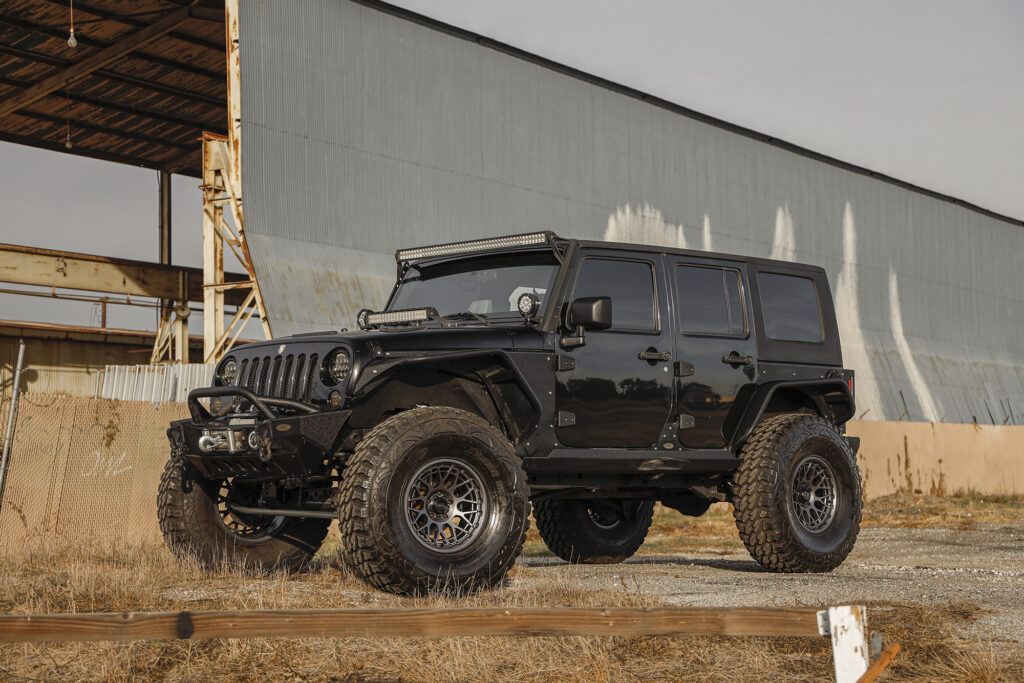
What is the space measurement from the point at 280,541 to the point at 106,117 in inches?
1073

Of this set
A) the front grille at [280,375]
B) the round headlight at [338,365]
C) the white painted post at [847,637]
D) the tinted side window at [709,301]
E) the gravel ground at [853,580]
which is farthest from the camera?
the tinted side window at [709,301]

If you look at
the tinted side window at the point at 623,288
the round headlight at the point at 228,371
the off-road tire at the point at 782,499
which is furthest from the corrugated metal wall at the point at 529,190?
the off-road tire at the point at 782,499

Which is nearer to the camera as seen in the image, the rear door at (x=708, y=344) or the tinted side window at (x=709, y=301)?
the rear door at (x=708, y=344)

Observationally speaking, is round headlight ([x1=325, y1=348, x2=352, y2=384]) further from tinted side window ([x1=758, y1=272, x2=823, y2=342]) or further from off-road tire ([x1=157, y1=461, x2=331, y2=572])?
tinted side window ([x1=758, y1=272, x2=823, y2=342])

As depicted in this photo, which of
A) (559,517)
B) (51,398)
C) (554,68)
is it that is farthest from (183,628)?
(554,68)

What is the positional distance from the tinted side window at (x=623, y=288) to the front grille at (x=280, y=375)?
6.79 feet

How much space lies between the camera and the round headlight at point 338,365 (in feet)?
24.5

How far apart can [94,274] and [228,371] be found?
23819 millimetres

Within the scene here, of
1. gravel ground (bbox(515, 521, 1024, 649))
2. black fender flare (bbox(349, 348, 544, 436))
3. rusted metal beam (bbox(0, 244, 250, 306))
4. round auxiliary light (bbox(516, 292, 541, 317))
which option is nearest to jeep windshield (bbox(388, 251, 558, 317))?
round auxiliary light (bbox(516, 292, 541, 317))

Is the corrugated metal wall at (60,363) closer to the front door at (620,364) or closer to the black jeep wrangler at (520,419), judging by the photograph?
the black jeep wrangler at (520,419)

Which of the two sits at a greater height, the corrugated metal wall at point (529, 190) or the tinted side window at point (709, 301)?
the corrugated metal wall at point (529, 190)

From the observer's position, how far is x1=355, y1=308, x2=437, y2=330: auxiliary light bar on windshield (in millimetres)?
8578

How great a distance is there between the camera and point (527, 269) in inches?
347

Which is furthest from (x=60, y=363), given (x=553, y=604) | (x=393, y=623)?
(x=393, y=623)
